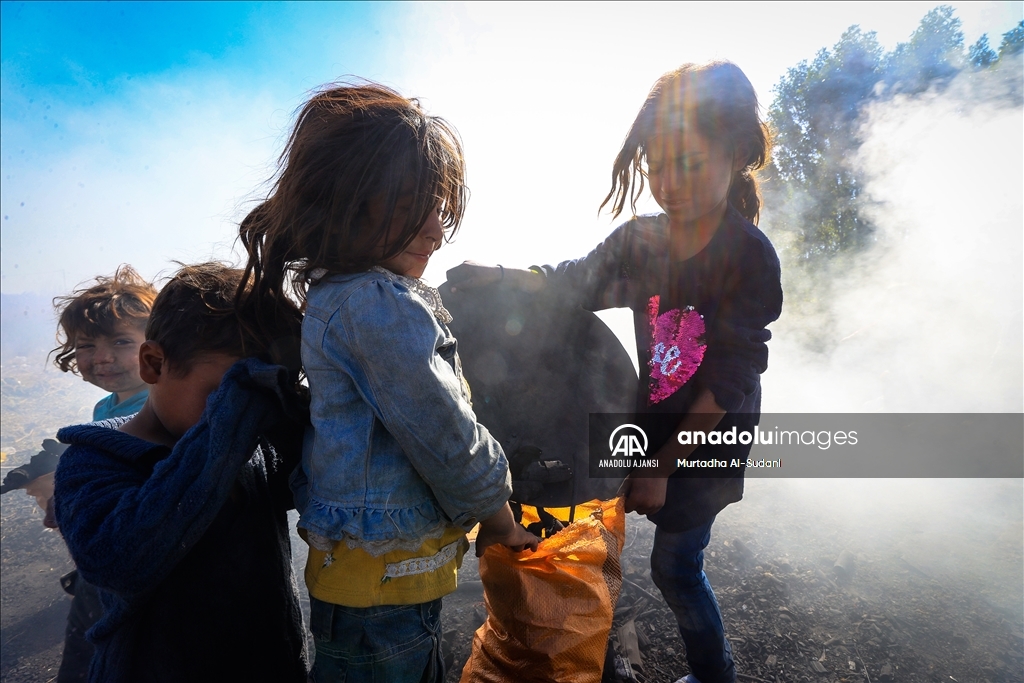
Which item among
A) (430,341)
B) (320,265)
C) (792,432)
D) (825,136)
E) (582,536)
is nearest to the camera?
(430,341)

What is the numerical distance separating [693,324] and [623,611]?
1.82m

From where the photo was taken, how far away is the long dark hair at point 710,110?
158 cm

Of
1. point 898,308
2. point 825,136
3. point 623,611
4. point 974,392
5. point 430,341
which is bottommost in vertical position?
point 623,611

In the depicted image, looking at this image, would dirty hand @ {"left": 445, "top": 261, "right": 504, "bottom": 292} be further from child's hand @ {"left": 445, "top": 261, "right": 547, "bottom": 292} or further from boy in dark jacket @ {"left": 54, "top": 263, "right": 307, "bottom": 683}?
boy in dark jacket @ {"left": 54, "top": 263, "right": 307, "bottom": 683}

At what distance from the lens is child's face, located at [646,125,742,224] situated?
5.23 feet

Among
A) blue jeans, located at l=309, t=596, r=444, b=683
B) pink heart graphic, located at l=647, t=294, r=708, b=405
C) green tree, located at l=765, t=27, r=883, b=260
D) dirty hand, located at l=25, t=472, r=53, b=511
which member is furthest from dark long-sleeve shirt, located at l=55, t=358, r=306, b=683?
green tree, located at l=765, t=27, r=883, b=260

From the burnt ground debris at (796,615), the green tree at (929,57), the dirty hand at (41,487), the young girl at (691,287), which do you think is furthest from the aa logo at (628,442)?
the green tree at (929,57)

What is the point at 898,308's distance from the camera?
573cm

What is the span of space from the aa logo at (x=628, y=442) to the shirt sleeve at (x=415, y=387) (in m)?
0.89

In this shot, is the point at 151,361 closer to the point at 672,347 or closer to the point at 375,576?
the point at 375,576

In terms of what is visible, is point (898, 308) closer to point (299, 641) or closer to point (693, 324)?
point (693, 324)

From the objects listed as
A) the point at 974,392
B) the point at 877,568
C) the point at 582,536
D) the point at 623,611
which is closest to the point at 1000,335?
the point at 974,392

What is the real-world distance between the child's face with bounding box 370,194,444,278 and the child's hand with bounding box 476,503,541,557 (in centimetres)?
62

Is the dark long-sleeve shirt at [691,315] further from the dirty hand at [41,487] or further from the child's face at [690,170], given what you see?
the dirty hand at [41,487]
